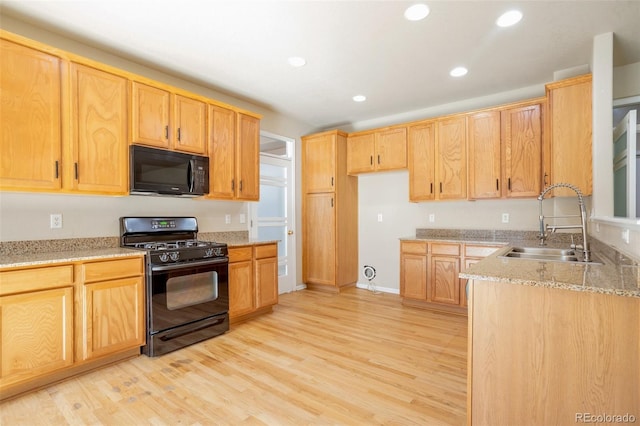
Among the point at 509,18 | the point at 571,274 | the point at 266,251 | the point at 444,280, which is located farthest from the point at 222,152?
the point at 571,274

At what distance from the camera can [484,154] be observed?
3801 mm

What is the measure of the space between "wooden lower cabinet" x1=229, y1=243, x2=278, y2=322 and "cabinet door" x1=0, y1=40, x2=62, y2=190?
167cm

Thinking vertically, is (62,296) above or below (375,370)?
above

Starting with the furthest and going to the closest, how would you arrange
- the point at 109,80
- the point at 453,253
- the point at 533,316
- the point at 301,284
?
the point at 301,284 → the point at 453,253 → the point at 109,80 → the point at 533,316

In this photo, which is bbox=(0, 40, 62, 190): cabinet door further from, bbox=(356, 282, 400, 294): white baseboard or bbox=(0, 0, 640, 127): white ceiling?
bbox=(356, 282, 400, 294): white baseboard

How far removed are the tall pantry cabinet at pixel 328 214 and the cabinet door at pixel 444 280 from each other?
55.2 inches

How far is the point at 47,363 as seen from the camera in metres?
2.17

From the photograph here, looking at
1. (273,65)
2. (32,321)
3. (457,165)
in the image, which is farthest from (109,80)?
(457,165)

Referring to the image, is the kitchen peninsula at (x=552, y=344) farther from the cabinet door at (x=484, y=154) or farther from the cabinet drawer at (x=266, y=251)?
the cabinet drawer at (x=266, y=251)

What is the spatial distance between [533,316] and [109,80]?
3.36 metres

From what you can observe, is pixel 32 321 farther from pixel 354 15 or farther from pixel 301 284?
pixel 301 284

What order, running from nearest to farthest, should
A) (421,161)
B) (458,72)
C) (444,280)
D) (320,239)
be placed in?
(458,72) < (444,280) < (421,161) < (320,239)

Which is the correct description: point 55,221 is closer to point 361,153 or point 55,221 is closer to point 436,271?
point 361,153

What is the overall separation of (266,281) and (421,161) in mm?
2503
